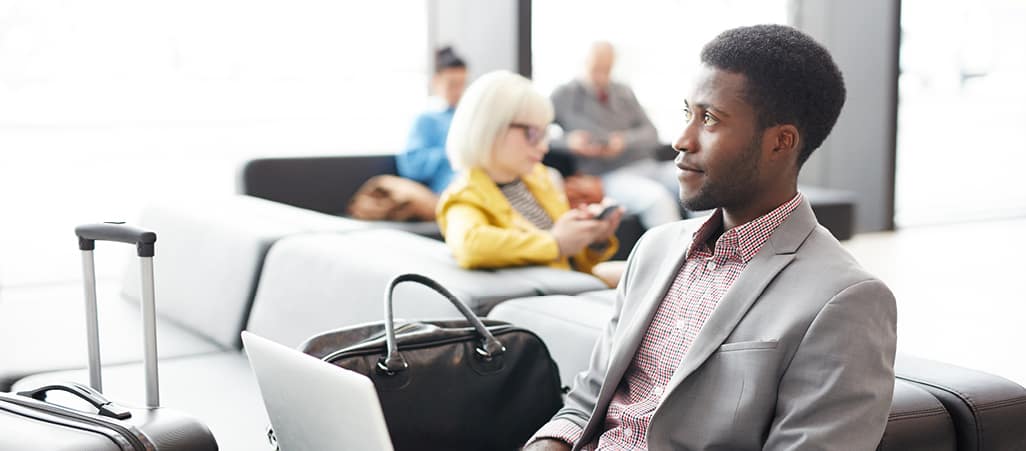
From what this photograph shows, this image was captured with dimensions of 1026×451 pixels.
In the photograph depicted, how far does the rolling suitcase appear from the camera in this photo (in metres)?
1.71

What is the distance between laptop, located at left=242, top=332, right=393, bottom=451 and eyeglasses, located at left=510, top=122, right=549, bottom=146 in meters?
1.51

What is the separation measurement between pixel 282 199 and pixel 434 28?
238cm

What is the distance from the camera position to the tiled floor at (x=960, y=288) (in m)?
4.55

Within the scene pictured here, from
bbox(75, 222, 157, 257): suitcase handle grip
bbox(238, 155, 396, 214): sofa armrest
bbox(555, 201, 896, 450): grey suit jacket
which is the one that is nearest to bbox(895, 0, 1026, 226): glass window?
bbox(238, 155, 396, 214): sofa armrest

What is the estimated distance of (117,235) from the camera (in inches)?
76.5

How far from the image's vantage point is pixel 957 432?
6.04 ft

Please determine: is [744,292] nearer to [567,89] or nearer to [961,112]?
[567,89]

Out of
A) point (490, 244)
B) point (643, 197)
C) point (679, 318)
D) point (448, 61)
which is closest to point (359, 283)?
point (490, 244)

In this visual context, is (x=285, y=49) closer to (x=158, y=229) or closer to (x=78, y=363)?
(x=158, y=229)

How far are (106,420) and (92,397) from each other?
9 centimetres

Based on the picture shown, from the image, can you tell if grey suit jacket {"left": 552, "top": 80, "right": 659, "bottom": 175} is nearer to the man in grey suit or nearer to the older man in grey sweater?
the older man in grey sweater

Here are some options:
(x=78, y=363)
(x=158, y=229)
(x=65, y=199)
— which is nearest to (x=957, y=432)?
(x=78, y=363)

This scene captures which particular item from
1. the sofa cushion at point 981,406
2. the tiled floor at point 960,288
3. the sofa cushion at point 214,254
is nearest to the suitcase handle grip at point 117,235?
the sofa cushion at point 214,254

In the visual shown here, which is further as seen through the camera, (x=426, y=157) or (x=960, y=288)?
(x=960, y=288)
